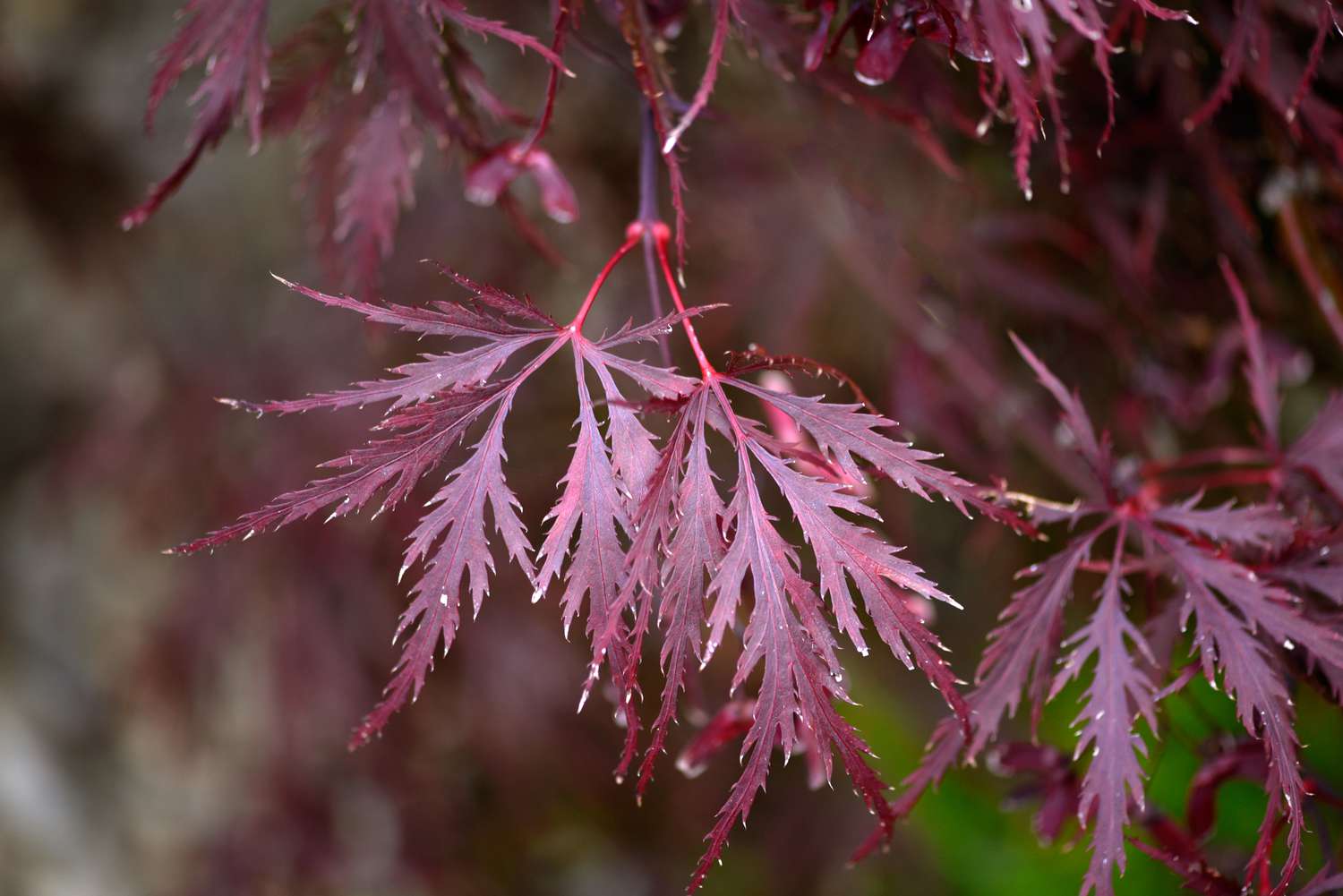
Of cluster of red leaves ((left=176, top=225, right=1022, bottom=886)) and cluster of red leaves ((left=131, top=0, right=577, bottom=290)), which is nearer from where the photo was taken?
cluster of red leaves ((left=176, top=225, right=1022, bottom=886))

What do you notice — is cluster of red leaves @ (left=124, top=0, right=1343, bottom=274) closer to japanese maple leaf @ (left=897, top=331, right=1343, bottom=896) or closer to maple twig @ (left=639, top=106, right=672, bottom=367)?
maple twig @ (left=639, top=106, right=672, bottom=367)

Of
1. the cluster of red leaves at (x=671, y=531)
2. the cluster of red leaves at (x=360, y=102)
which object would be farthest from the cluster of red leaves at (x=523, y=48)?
the cluster of red leaves at (x=671, y=531)

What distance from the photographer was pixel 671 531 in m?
0.51

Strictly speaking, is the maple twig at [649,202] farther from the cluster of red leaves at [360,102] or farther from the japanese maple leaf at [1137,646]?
the japanese maple leaf at [1137,646]

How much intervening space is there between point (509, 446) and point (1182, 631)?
1.01 metres

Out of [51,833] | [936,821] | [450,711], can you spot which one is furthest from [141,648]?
[936,821]

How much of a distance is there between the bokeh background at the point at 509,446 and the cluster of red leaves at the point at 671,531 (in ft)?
0.85

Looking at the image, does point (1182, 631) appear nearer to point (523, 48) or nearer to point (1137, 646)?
point (1137, 646)

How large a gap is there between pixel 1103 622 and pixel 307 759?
1170mm

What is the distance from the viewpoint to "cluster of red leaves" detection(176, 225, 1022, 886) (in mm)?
500

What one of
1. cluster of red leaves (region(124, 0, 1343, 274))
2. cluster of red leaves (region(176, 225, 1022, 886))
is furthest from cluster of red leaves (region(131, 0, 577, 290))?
cluster of red leaves (region(176, 225, 1022, 886))

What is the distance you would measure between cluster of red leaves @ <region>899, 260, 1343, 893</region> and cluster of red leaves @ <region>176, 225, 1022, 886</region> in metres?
0.10

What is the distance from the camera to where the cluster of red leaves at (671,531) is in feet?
1.64

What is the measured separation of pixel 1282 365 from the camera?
0.98 metres
